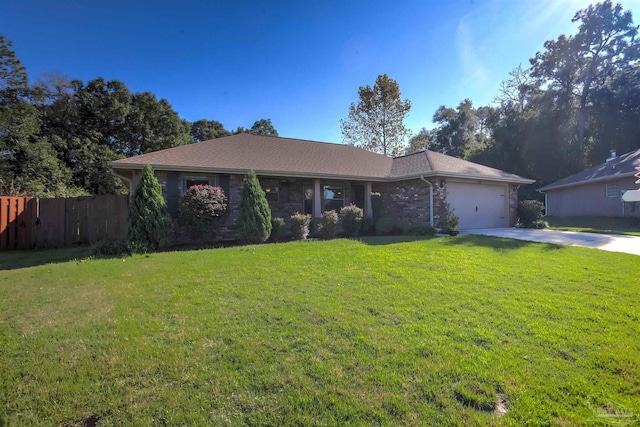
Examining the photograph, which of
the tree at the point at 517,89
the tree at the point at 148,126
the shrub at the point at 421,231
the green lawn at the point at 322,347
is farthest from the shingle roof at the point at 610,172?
the tree at the point at 148,126

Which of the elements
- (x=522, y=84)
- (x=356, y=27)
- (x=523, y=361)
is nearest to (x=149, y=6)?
(x=356, y=27)

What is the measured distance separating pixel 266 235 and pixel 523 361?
26.9 ft

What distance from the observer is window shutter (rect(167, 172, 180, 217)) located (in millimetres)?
10648

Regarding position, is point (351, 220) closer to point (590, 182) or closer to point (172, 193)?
point (172, 193)

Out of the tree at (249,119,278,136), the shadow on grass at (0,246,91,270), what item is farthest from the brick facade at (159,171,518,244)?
the tree at (249,119,278,136)

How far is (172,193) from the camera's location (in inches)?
422

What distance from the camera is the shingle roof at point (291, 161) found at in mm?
10805

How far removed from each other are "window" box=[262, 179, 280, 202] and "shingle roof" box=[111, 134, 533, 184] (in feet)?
2.87

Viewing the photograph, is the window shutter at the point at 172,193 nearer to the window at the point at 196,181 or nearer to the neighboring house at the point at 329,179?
the neighboring house at the point at 329,179

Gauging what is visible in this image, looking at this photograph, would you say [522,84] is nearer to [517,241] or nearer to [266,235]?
[517,241]

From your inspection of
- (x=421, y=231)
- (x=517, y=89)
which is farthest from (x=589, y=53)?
(x=421, y=231)

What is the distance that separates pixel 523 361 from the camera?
2.75 m

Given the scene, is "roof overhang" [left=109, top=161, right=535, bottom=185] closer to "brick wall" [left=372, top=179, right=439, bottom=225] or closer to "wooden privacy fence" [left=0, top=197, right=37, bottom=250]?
"brick wall" [left=372, top=179, right=439, bottom=225]

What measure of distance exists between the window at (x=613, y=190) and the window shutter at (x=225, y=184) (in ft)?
71.1
